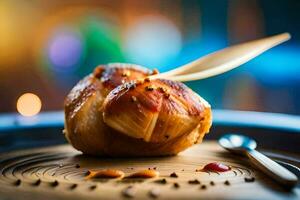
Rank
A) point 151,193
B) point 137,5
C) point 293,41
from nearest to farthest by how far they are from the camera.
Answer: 1. point 151,193
2. point 293,41
3. point 137,5

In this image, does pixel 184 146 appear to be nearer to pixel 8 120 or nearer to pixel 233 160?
pixel 233 160

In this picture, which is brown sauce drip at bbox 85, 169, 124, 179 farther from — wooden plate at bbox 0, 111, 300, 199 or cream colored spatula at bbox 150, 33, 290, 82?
cream colored spatula at bbox 150, 33, 290, 82

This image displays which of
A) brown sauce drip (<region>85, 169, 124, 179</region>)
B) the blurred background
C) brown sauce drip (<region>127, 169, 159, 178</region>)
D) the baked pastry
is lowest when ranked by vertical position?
brown sauce drip (<region>127, 169, 159, 178</region>)

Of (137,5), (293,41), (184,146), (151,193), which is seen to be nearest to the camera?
(151,193)

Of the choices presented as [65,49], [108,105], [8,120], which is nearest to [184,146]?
[108,105]

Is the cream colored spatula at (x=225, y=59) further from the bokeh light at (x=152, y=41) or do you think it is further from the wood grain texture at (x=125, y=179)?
the bokeh light at (x=152, y=41)

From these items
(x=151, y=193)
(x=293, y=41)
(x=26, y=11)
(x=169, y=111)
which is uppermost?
(x=26, y=11)

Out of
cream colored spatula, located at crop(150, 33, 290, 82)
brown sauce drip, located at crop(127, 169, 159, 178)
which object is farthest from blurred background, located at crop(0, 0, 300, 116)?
brown sauce drip, located at crop(127, 169, 159, 178)
